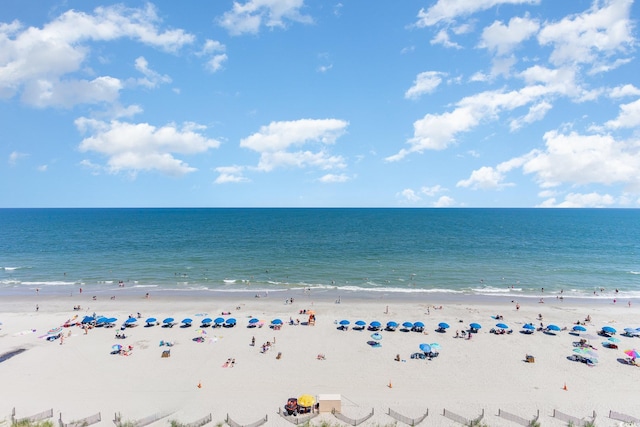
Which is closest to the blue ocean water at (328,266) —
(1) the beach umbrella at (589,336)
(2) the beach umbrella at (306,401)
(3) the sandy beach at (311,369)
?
(3) the sandy beach at (311,369)

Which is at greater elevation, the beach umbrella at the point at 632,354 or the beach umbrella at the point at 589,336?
the beach umbrella at the point at 632,354

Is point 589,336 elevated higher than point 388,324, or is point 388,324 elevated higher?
point 388,324

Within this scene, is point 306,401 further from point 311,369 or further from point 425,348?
point 425,348

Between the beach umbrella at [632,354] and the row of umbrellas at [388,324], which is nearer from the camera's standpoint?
the beach umbrella at [632,354]

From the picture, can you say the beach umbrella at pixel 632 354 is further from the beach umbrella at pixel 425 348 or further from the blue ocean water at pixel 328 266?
the blue ocean water at pixel 328 266

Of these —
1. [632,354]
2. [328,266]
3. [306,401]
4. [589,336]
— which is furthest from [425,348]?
[328,266]

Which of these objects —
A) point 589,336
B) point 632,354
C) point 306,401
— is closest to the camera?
point 306,401

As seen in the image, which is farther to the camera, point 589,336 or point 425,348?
point 589,336

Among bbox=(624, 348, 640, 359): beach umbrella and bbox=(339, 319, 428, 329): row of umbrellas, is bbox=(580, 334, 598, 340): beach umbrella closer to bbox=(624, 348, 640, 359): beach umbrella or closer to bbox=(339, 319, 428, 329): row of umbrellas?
bbox=(624, 348, 640, 359): beach umbrella

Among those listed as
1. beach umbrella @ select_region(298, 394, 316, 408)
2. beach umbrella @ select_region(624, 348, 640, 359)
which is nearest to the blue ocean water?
beach umbrella @ select_region(624, 348, 640, 359)
